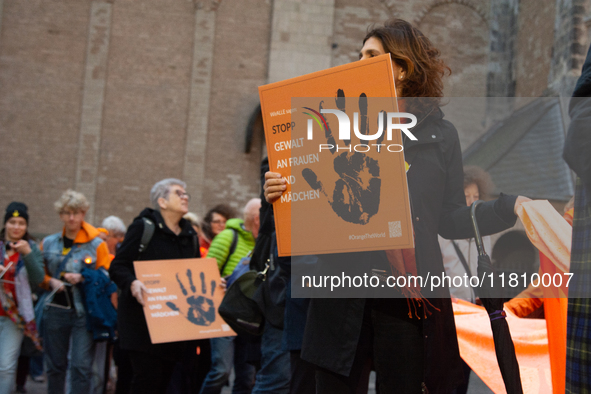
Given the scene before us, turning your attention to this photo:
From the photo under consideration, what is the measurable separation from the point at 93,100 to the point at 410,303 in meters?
14.7

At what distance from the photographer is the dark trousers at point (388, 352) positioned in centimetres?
185

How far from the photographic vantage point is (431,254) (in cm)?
188

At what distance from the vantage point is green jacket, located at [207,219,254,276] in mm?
4906

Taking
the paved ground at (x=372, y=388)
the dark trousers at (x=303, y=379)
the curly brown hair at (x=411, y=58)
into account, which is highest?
the curly brown hair at (x=411, y=58)

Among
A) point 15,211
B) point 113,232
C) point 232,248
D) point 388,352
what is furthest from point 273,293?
point 113,232

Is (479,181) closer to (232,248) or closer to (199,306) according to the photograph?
(232,248)

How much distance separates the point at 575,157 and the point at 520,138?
10324 millimetres

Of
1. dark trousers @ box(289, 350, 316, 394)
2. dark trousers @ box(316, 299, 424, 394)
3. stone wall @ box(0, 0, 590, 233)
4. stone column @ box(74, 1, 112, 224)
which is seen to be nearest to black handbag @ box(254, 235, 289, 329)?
dark trousers @ box(289, 350, 316, 394)

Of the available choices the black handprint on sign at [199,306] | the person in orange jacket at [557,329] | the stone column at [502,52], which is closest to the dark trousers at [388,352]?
the person in orange jacket at [557,329]

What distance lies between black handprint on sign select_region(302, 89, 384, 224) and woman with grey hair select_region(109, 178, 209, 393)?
262cm

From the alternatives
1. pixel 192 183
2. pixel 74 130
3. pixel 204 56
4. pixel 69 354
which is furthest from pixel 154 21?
pixel 69 354

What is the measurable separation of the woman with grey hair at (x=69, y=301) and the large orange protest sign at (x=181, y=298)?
101 cm

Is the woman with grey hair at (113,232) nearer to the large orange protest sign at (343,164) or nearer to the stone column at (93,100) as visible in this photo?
the large orange protest sign at (343,164)

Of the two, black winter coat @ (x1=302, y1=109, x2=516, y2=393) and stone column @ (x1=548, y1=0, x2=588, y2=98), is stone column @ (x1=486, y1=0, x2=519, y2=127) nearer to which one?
stone column @ (x1=548, y1=0, x2=588, y2=98)
